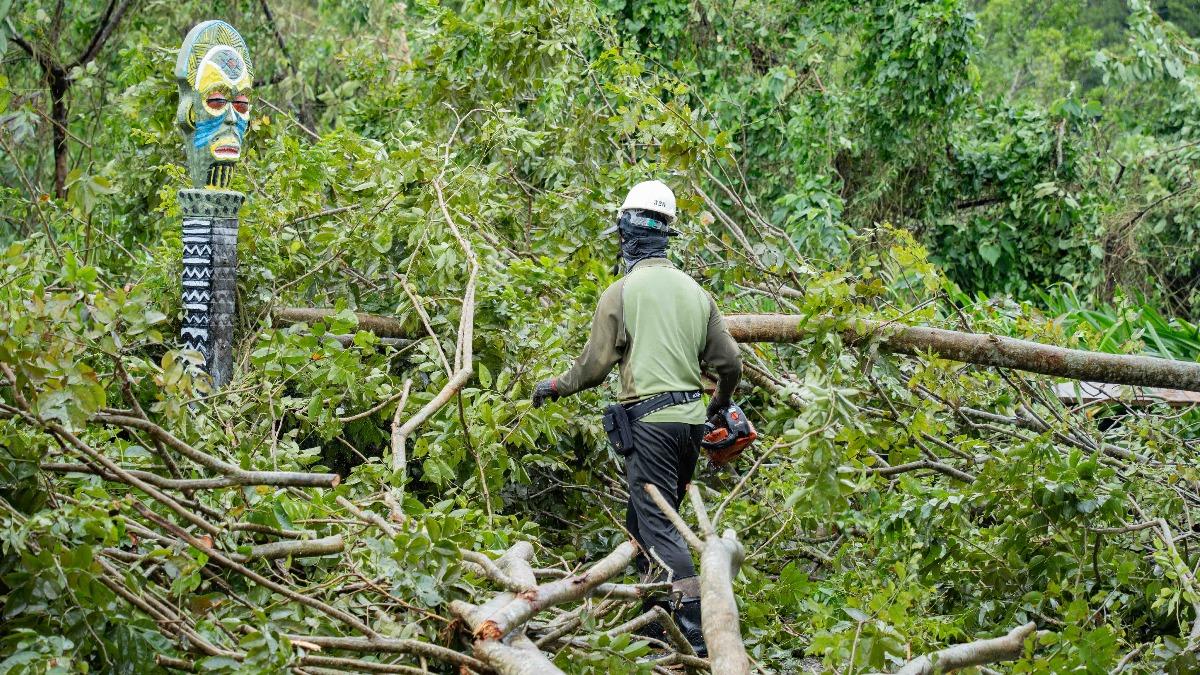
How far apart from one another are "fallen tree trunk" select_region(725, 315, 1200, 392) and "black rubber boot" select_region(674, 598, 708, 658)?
133cm

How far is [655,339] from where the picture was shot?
484 cm

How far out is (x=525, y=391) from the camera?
5660 millimetres

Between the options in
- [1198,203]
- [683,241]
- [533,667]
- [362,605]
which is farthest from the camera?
[1198,203]

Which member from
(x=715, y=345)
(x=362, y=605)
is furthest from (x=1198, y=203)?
(x=362, y=605)

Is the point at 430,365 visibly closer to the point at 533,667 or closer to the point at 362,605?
the point at 362,605

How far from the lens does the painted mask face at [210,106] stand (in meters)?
5.91

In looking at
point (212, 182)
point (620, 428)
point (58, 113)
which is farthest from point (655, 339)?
point (58, 113)

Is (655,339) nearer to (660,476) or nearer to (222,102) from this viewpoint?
(660,476)

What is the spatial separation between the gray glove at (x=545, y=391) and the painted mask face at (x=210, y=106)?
1.95 metres

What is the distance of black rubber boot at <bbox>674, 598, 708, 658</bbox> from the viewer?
4.56 meters

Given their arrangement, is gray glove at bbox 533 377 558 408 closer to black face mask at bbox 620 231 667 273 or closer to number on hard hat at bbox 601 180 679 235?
black face mask at bbox 620 231 667 273

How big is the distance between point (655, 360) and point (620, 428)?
1.00 ft

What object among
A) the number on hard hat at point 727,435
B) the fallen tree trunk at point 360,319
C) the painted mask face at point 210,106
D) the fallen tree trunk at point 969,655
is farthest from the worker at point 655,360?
the painted mask face at point 210,106

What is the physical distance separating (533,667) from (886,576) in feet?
8.75
